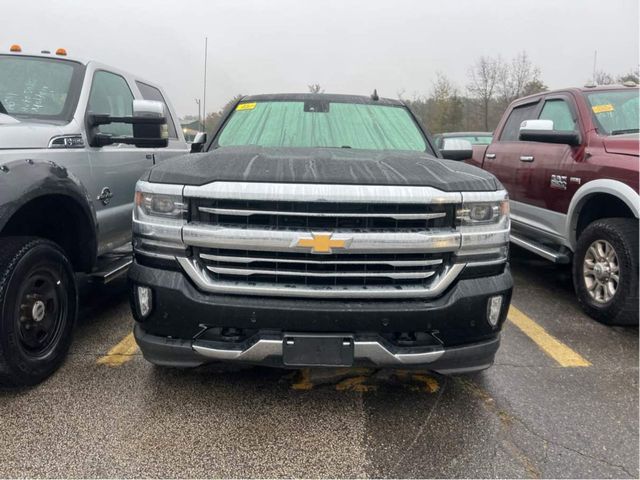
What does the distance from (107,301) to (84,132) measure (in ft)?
5.49

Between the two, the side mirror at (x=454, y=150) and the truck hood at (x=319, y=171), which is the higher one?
the side mirror at (x=454, y=150)

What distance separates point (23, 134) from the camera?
2818 mm

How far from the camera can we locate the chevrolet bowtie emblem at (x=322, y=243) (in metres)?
2.23

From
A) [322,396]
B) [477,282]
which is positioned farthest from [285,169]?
[322,396]

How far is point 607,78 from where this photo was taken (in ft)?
91.4

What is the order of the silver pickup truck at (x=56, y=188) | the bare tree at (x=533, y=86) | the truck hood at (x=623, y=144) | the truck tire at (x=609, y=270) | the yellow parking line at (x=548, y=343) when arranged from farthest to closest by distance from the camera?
the bare tree at (x=533, y=86), the truck hood at (x=623, y=144), the truck tire at (x=609, y=270), the yellow parking line at (x=548, y=343), the silver pickup truck at (x=56, y=188)

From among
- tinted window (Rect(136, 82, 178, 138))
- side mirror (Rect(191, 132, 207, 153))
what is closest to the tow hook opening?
side mirror (Rect(191, 132, 207, 153))

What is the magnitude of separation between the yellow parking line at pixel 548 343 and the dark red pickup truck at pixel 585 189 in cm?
55

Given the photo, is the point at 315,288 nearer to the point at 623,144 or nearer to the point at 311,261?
the point at 311,261

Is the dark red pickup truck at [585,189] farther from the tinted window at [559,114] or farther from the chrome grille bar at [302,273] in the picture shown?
the chrome grille bar at [302,273]

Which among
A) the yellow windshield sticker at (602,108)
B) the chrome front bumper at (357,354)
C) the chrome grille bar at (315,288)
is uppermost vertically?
the yellow windshield sticker at (602,108)

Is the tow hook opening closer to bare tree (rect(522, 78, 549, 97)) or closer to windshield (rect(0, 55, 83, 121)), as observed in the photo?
windshield (rect(0, 55, 83, 121))

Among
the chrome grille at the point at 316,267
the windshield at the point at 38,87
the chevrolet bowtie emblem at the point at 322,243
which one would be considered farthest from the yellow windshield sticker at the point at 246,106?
the chevrolet bowtie emblem at the point at 322,243

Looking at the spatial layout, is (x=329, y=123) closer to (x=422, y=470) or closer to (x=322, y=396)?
(x=322, y=396)
